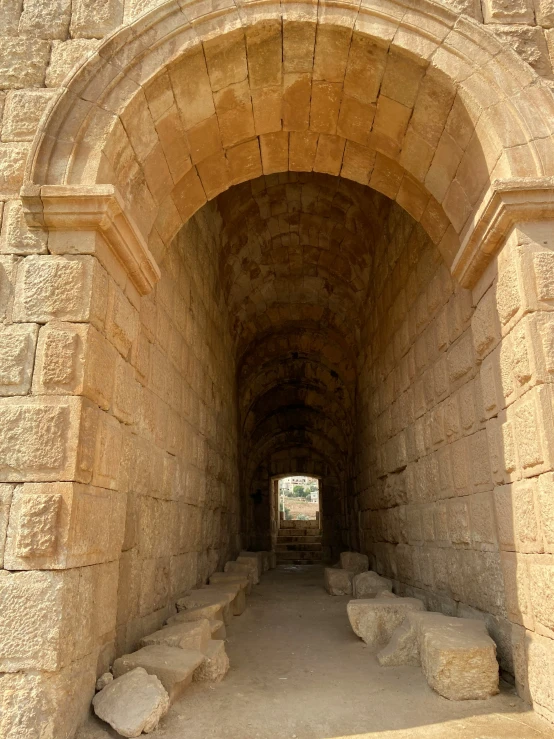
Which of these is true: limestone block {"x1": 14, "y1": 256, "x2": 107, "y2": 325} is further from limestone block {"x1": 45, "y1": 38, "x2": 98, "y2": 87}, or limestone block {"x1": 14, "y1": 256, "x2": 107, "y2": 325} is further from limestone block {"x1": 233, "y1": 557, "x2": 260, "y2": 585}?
limestone block {"x1": 233, "y1": 557, "x2": 260, "y2": 585}

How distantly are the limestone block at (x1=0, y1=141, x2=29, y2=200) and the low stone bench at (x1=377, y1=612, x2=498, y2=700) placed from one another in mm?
3545

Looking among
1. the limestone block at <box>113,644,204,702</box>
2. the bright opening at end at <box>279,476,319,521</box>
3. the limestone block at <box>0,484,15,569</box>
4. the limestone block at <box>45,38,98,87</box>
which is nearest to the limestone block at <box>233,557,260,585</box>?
the limestone block at <box>113,644,204,702</box>

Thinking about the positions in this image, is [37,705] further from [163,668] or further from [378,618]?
[378,618]

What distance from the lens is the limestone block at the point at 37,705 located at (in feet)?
7.70

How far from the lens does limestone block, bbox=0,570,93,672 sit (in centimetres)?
243

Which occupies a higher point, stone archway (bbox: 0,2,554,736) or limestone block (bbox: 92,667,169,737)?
stone archway (bbox: 0,2,554,736)

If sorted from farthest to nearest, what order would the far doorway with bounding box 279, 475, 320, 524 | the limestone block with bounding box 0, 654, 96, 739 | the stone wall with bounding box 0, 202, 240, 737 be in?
the far doorway with bounding box 279, 475, 320, 524, the stone wall with bounding box 0, 202, 240, 737, the limestone block with bounding box 0, 654, 96, 739

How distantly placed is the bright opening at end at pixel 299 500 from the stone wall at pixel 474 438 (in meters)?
19.7

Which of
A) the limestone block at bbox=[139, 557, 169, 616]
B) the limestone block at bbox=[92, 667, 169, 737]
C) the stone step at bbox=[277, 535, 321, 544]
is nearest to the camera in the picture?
the limestone block at bbox=[92, 667, 169, 737]

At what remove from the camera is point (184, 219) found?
168 inches

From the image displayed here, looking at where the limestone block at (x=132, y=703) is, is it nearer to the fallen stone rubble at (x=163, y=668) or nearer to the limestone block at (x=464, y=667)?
the fallen stone rubble at (x=163, y=668)

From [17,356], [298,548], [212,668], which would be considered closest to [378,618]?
[212,668]

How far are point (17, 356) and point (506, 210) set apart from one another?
2.70m

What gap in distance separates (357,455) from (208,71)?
763cm
